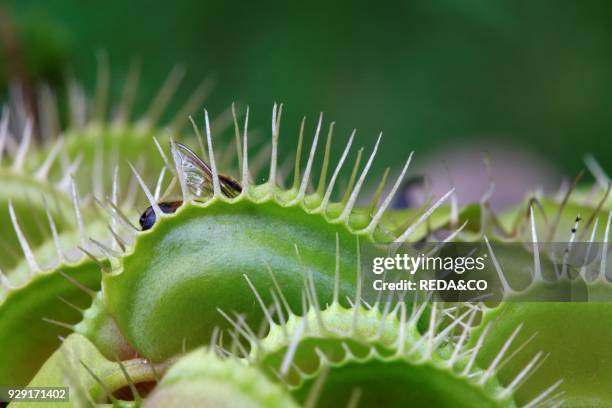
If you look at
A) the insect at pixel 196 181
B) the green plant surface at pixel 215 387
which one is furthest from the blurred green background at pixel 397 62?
the green plant surface at pixel 215 387

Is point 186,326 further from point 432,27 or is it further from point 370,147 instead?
point 432,27

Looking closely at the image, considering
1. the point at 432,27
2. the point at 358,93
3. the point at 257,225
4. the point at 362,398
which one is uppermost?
the point at 432,27

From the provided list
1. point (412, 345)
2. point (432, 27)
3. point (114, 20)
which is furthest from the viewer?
Answer: point (432, 27)

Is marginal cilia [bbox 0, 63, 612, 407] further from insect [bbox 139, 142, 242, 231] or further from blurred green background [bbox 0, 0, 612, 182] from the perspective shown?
blurred green background [bbox 0, 0, 612, 182]

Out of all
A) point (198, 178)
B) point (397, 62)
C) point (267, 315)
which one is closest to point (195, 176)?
point (198, 178)

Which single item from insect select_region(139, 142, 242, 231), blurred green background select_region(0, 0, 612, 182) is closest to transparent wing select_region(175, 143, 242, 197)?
insect select_region(139, 142, 242, 231)

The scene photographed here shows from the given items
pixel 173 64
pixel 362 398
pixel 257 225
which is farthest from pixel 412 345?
Result: pixel 173 64

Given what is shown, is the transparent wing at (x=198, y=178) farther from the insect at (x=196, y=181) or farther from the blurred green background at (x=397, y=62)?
the blurred green background at (x=397, y=62)

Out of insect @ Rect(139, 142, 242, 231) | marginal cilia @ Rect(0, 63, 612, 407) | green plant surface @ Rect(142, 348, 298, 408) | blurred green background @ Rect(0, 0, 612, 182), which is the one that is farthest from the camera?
blurred green background @ Rect(0, 0, 612, 182)
